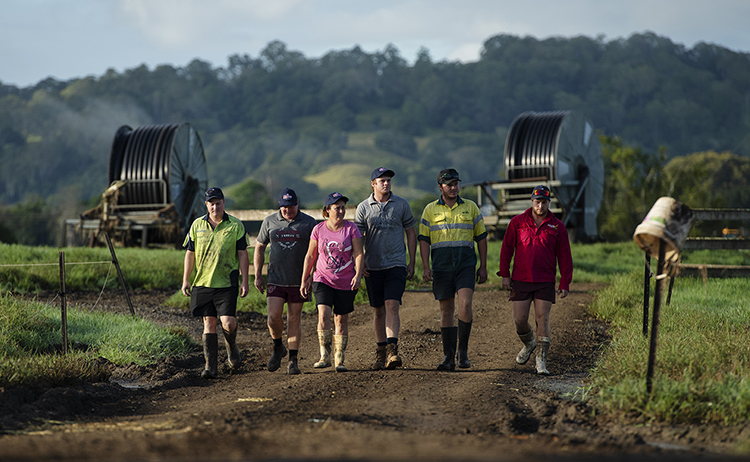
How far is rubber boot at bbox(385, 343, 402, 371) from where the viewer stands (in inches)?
264

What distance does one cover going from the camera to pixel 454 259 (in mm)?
6820

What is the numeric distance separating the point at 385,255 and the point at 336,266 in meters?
0.49

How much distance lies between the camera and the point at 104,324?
8.64 meters

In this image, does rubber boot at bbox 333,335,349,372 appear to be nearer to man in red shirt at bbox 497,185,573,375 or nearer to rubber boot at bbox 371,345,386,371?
rubber boot at bbox 371,345,386,371

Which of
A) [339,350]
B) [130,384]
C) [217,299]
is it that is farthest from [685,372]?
[130,384]

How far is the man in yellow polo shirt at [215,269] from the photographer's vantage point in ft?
22.8

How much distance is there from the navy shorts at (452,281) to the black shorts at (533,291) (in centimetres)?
42

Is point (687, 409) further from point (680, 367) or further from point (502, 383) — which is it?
point (502, 383)

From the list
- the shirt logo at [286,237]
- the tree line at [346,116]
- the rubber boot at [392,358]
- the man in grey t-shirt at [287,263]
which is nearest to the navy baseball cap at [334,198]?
the man in grey t-shirt at [287,263]

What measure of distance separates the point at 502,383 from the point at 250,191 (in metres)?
72.9

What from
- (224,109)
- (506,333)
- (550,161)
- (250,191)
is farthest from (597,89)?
(506,333)

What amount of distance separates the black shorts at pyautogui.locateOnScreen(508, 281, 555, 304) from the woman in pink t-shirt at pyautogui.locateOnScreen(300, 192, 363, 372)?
150 cm

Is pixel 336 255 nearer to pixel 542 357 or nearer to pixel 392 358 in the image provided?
pixel 392 358

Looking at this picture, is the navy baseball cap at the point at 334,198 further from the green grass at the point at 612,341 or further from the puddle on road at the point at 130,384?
the green grass at the point at 612,341
